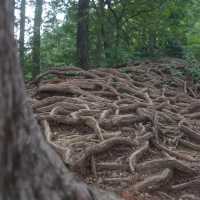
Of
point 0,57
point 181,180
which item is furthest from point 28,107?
point 181,180

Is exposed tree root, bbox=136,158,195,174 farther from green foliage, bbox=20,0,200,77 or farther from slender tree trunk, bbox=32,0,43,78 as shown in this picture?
slender tree trunk, bbox=32,0,43,78

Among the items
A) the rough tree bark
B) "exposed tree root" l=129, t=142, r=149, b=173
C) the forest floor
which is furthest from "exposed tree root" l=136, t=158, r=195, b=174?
the rough tree bark

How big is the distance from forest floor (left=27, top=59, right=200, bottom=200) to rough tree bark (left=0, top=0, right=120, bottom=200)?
7.04 ft

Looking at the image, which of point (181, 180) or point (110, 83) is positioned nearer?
point (181, 180)

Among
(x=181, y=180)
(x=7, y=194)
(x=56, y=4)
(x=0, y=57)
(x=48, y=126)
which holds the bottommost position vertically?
(x=181, y=180)

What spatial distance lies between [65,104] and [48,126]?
0.93 m

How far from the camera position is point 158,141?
6395mm

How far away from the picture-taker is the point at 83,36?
42.3ft

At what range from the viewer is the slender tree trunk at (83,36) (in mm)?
12914

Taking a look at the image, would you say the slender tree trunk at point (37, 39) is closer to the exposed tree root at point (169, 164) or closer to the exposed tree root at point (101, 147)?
the exposed tree root at point (101, 147)

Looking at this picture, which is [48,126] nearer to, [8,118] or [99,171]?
[99,171]

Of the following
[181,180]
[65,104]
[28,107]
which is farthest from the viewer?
[65,104]

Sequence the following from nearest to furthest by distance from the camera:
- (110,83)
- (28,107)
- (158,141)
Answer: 1. (28,107)
2. (158,141)
3. (110,83)

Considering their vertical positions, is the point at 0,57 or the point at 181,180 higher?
the point at 0,57
